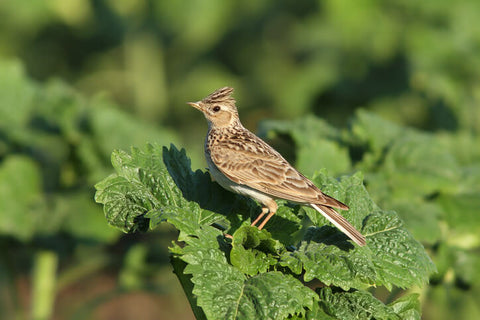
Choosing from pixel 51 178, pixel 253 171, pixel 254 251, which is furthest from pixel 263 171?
pixel 51 178

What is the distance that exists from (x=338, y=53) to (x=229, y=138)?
743 cm

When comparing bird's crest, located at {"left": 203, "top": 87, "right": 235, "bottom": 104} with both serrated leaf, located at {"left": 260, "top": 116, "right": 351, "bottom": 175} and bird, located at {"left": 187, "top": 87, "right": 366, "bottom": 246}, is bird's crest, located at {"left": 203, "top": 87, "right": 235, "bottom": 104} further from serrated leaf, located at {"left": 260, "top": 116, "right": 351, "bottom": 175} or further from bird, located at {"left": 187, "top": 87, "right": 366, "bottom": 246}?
serrated leaf, located at {"left": 260, "top": 116, "right": 351, "bottom": 175}

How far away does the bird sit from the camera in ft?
12.9

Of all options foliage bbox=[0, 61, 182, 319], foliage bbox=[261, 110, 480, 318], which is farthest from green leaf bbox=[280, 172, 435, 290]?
foliage bbox=[0, 61, 182, 319]

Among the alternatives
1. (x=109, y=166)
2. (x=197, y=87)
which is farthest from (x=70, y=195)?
(x=197, y=87)

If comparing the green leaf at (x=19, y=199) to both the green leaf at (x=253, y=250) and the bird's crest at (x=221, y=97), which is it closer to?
the bird's crest at (x=221, y=97)

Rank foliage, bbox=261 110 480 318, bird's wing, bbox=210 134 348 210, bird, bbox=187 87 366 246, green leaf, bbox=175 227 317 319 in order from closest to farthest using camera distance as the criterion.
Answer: green leaf, bbox=175 227 317 319 < bird, bbox=187 87 366 246 < bird's wing, bbox=210 134 348 210 < foliage, bbox=261 110 480 318

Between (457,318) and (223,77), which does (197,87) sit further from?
(457,318)

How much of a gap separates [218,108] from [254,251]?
1893mm

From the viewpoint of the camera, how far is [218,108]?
16.9 ft

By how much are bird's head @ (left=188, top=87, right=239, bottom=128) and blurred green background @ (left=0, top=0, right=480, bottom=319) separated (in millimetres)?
911

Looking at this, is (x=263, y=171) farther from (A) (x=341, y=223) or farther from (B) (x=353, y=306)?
(B) (x=353, y=306)

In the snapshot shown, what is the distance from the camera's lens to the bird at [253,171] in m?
3.94

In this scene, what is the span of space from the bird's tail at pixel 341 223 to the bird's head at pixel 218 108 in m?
1.33
